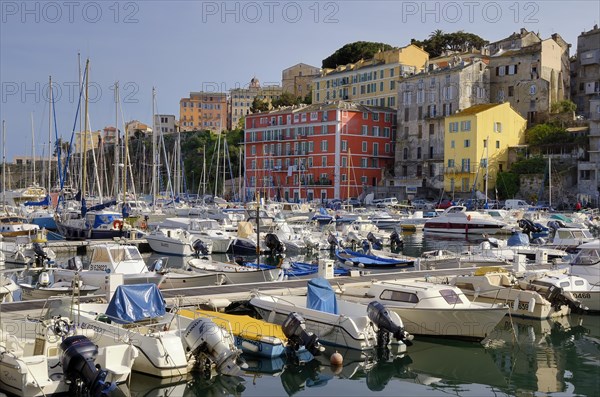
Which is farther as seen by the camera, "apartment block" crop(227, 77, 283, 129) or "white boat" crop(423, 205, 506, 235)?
"apartment block" crop(227, 77, 283, 129)

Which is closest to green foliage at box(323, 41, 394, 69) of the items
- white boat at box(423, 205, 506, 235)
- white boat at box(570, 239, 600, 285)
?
white boat at box(423, 205, 506, 235)

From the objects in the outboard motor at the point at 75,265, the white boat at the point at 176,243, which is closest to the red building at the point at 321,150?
the white boat at the point at 176,243

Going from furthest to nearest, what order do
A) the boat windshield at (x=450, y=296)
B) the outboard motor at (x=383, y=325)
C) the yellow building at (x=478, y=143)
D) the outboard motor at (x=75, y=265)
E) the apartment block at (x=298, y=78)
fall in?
the apartment block at (x=298, y=78) < the yellow building at (x=478, y=143) < the outboard motor at (x=75, y=265) < the boat windshield at (x=450, y=296) < the outboard motor at (x=383, y=325)

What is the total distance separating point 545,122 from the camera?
78.9 m

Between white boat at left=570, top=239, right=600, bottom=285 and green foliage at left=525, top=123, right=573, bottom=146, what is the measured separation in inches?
2040

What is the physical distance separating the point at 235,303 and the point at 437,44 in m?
89.4

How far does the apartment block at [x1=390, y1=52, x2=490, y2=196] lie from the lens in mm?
80875

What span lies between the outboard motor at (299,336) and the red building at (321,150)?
6284 cm

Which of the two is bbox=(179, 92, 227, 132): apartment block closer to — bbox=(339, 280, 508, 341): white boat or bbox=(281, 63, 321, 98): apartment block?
bbox=(281, 63, 321, 98): apartment block

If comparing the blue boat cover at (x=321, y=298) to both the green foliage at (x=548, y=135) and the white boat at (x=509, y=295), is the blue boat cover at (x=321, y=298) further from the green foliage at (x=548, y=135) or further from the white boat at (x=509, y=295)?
the green foliage at (x=548, y=135)

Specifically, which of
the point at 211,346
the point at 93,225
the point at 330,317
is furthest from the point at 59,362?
the point at 93,225

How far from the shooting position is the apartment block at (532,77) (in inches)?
3155

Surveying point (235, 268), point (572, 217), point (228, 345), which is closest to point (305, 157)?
point (572, 217)

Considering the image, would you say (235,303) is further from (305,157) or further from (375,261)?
(305,157)
